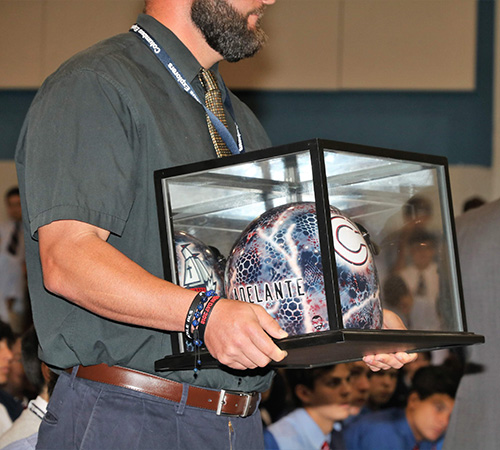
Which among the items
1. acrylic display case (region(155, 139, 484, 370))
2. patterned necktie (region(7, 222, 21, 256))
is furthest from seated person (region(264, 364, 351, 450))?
patterned necktie (region(7, 222, 21, 256))

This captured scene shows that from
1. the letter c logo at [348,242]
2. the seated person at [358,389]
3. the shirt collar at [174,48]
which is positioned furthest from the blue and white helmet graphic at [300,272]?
the seated person at [358,389]

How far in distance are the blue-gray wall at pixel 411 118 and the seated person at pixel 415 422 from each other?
3456mm

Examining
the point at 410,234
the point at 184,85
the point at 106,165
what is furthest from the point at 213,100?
the point at 410,234

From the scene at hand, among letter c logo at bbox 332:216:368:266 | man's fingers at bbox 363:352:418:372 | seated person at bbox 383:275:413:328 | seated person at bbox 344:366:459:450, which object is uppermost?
letter c logo at bbox 332:216:368:266

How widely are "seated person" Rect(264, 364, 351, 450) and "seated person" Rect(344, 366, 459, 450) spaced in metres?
0.11

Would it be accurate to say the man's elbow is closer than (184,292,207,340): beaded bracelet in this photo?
No

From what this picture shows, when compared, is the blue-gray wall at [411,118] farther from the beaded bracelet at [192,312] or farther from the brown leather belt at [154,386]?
the beaded bracelet at [192,312]

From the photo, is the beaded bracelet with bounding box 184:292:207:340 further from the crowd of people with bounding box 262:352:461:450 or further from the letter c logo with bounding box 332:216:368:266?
the crowd of people with bounding box 262:352:461:450

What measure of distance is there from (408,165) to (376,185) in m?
0.08

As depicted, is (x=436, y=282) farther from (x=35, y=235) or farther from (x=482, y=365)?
(x=482, y=365)

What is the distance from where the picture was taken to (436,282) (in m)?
1.72

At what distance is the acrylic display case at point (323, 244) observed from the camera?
4.57 ft

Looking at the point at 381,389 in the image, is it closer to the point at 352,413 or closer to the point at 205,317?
the point at 352,413

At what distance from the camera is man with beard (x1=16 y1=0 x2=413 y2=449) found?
141 centimetres
